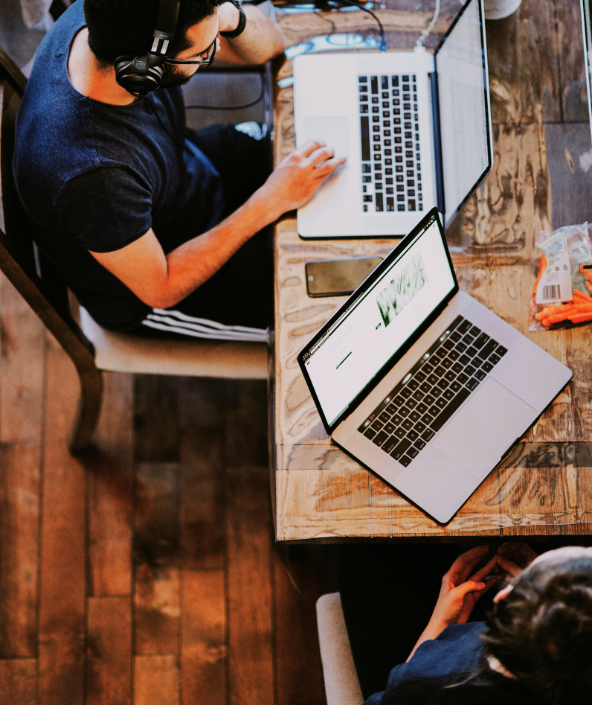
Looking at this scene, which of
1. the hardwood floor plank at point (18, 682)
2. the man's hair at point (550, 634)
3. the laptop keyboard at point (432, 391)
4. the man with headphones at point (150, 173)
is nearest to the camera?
the man's hair at point (550, 634)

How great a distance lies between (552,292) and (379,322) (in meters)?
0.37

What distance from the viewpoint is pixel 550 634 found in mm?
957

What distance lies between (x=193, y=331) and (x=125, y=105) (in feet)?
1.63

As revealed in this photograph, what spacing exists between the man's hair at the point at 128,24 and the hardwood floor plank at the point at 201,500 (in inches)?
45.5

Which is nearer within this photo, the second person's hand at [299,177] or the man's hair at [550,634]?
the man's hair at [550,634]

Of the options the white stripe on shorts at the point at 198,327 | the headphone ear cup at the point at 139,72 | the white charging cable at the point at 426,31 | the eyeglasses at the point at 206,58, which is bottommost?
the white stripe on shorts at the point at 198,327

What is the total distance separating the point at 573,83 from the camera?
4.50 feet

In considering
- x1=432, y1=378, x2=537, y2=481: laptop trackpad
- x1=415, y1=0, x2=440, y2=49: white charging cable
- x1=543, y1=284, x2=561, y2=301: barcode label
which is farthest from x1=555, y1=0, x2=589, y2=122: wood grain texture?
x1=432, y1=378, x2=537, y2=481: laptop trackpad

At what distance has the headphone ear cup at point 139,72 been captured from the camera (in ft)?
3.41

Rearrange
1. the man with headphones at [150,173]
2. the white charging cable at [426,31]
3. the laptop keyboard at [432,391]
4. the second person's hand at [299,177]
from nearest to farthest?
the man with headphones at [150,173] < the laptop keyboard at [432,391] < the second person's hand at [299,177] < the white charging cable at [426,31]

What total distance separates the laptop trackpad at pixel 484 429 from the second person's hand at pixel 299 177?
513 millimetres

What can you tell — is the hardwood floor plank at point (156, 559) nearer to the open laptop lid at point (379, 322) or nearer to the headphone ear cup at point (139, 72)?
the open laptop lid at point (379, 322)

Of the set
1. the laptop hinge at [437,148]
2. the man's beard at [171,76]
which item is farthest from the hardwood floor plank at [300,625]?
the man's beard at [171,76]

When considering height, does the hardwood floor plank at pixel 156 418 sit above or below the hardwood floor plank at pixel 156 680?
above
